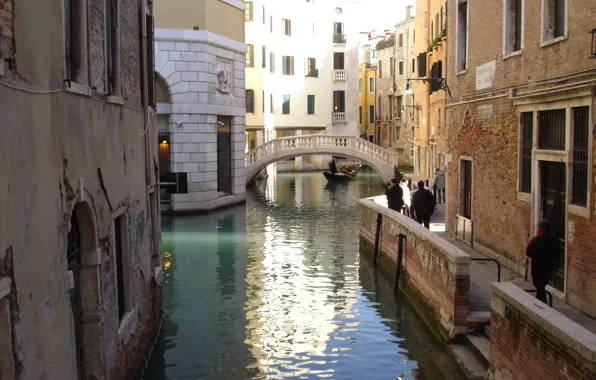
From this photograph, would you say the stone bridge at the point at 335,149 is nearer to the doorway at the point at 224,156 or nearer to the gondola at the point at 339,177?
the gondola at the point at 339,177

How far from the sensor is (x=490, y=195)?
13508 mm

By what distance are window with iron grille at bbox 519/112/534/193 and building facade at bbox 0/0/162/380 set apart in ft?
18.3

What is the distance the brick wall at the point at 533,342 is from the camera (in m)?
5.71

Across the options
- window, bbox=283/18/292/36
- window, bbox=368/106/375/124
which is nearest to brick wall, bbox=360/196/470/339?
window, bbox=283/18/292/36

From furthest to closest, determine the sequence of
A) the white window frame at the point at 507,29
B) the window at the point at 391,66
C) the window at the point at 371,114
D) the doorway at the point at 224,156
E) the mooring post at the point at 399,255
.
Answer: the window at the point at 371,114
the window at the point at 391,66
the doorway at the point at 224,156
the mooring post at the point at 399,255
the white window frame at the point at 507,29

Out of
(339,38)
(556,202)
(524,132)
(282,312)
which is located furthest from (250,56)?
(556,202)

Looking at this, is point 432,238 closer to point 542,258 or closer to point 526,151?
point 526,151

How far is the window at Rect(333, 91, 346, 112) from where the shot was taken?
46.1 m

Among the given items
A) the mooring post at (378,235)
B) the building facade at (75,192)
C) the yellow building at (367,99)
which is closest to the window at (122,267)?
the building facade at (75,192)

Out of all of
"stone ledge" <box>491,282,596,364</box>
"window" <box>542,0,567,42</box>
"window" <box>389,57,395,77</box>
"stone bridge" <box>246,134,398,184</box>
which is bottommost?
"stone ledge" <box>491,282,596,364</box>

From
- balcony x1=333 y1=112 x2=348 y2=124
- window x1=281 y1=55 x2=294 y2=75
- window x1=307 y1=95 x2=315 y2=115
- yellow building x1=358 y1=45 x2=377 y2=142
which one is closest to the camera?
window x1=281 y1=55 x2=294 y2=75

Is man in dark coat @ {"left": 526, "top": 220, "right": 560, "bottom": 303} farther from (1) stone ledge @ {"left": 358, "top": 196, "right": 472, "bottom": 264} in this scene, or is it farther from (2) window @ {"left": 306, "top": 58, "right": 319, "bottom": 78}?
(2) window @ {"left": 306, "top": 58, "right": 319, "bottom": 78}

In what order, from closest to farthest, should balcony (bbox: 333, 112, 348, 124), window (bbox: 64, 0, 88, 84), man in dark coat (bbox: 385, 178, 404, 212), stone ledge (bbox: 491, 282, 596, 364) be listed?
stone ledge (bbox: 491, 282, 596, 364) → window (bbox: 64, 0, 88, 84) → man in dark coat (bbox: 385, 178, 404, 212) → balcony (bbox: 333, 112, 348, 124)

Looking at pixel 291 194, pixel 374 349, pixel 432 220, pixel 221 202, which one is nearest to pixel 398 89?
pixel 291 194
